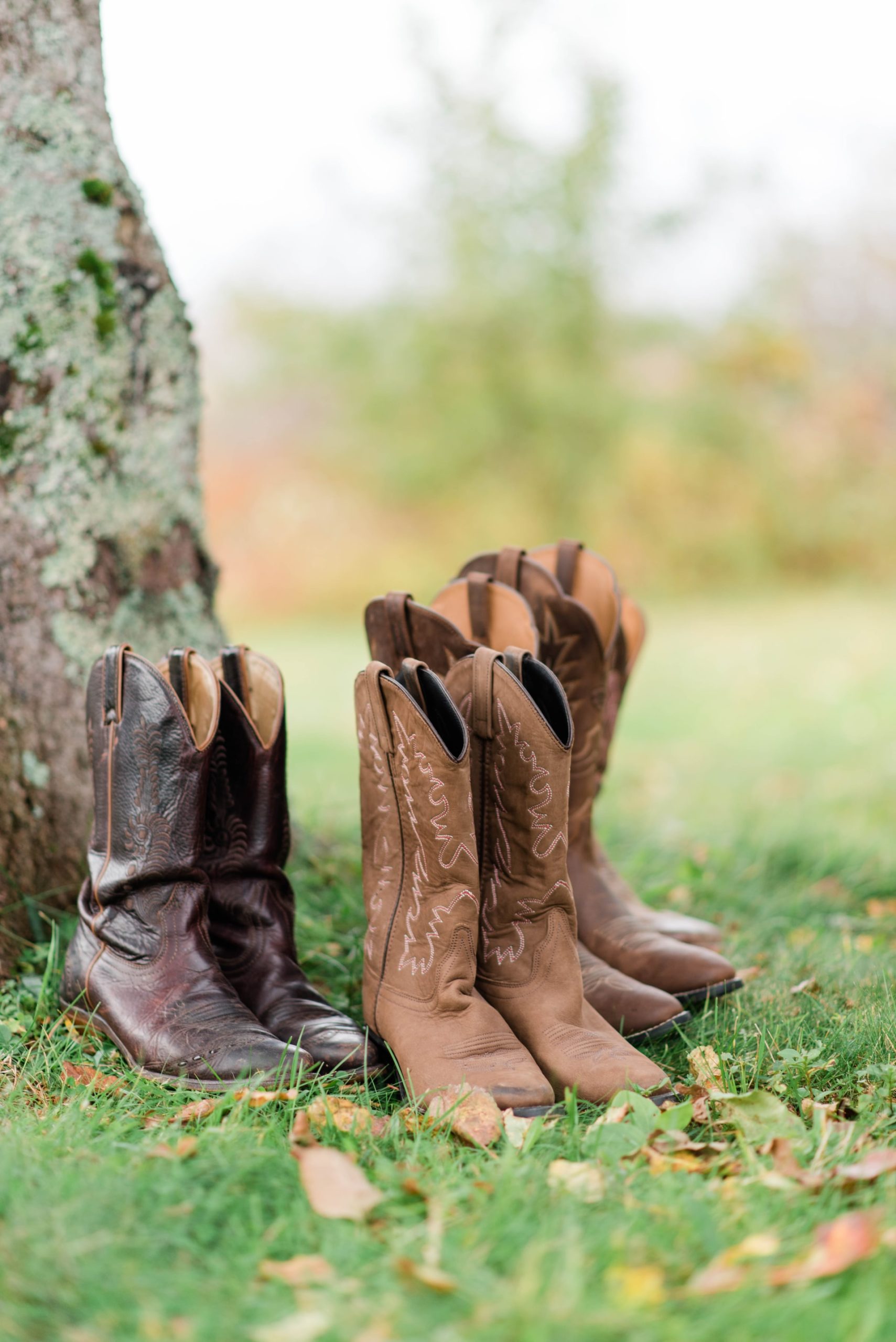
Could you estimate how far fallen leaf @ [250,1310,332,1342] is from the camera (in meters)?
0.99

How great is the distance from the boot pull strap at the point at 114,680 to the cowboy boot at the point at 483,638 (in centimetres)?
44

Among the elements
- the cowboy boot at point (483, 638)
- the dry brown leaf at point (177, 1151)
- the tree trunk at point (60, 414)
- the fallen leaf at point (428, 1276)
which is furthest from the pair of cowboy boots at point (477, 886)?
the tree trunk at point (60, 414)

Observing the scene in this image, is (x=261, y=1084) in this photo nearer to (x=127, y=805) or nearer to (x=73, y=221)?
(x=127, y=805)

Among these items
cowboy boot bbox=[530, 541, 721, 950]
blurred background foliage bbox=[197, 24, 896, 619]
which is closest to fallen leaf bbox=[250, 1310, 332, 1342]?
cowboy boot bbox=[530, 541, 721, 950]

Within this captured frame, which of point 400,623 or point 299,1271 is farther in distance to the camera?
point 400,623

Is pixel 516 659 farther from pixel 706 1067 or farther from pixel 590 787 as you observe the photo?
pixel 706 1067

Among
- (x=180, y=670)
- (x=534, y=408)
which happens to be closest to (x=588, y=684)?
(x=180, y=670)

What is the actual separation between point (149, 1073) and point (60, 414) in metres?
1.23

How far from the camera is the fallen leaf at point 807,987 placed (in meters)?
1.96

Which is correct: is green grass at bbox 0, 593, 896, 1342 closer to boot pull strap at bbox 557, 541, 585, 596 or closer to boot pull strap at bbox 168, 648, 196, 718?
boot pull strap at bbox 168, 648, 196, 718

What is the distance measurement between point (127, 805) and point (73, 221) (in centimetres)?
115

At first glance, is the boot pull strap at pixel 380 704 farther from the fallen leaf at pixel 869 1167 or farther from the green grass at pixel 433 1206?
the fallen leaf at pixel 869 1167

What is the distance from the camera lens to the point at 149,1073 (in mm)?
1577

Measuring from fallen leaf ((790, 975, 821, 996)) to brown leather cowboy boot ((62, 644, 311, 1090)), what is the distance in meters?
0.98
